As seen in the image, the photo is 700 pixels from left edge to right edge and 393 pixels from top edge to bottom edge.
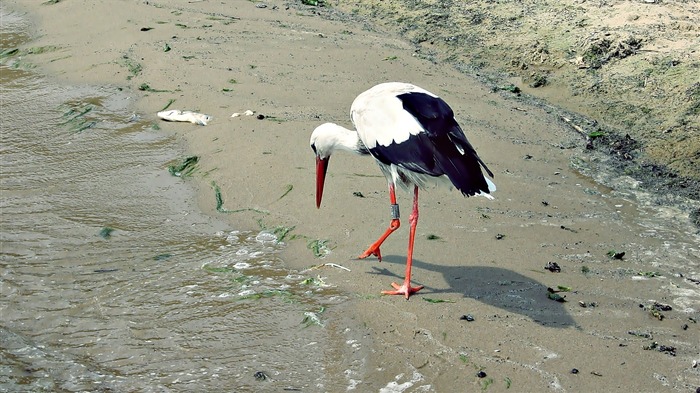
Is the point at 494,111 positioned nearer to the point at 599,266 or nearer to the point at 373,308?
the point at 599,266

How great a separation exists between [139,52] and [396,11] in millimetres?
2870

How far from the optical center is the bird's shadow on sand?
15.5 feet

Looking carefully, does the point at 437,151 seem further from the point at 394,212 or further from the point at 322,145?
the point at 322,145

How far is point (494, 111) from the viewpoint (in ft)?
23.8

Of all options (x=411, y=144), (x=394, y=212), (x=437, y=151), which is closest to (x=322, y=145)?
(x=394, y=212)

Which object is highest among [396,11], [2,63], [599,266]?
[396,11]

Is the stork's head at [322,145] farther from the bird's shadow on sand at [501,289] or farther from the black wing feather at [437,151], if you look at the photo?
the bird's shadow on sand at [501,289]

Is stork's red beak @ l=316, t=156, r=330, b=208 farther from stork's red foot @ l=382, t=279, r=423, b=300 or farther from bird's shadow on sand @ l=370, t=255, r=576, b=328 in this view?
stork's red foot @ l=382, t=279, r=423, b=300

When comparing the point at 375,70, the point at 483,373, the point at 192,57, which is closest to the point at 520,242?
the point at 483,373

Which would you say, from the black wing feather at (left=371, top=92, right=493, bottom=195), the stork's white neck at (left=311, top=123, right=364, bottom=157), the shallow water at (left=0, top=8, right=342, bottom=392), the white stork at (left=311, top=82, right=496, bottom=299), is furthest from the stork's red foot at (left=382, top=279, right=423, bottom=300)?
the stork's white neck at (left=311, top=123, right=364, bottom=157)

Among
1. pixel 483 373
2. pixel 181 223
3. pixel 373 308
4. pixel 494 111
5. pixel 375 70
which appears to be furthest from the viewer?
pixel 375 70

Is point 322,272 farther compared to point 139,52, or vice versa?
point 139,52

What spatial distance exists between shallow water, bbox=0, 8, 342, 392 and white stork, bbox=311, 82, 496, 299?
76 cm

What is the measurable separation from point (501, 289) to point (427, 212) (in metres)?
1.03
